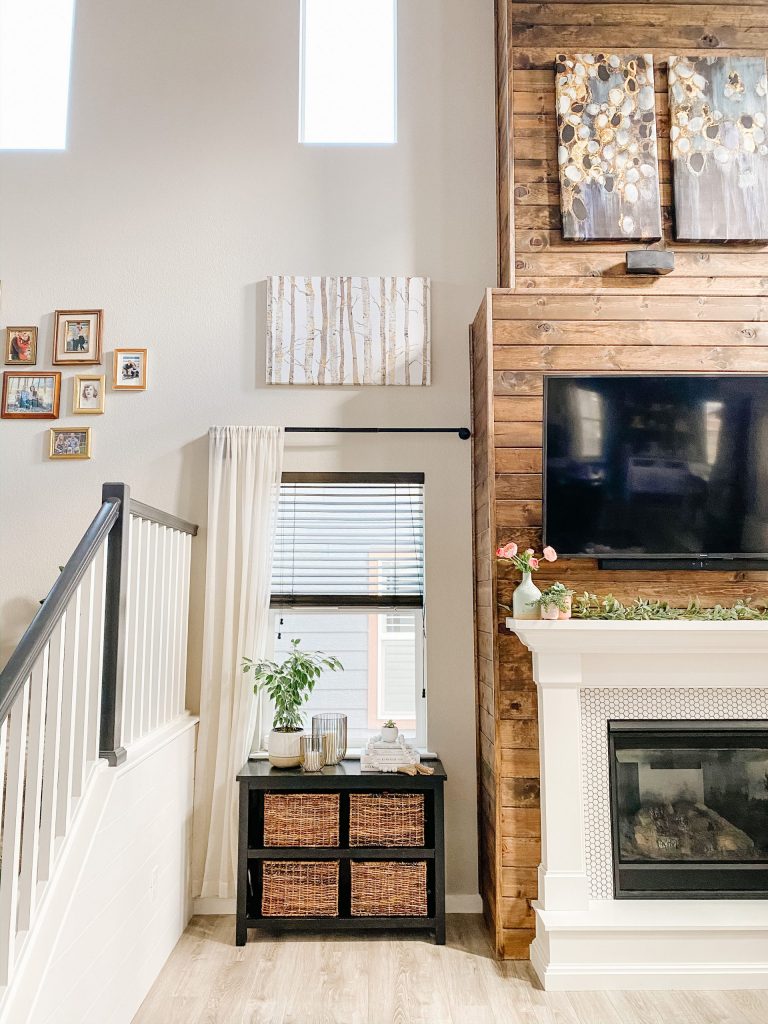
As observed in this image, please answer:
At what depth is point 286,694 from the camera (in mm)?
3234

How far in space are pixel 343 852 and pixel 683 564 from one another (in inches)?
70.8

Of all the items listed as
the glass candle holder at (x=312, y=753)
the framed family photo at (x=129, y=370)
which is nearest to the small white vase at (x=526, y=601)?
the glass candle holder at (x=312, y=753)

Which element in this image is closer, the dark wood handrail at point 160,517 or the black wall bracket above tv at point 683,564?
the dark wood handrail at point 160,517

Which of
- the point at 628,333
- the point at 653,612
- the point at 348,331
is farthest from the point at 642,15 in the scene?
the point at 653,612

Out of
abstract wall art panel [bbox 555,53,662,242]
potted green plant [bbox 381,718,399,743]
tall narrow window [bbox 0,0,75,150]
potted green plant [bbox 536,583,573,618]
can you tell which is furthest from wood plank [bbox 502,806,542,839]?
tall narrow window [bbox 0,0,75,150]

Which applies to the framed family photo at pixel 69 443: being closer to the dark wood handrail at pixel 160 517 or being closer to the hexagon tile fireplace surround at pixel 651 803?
the dark wood handrail at pixel 160 517

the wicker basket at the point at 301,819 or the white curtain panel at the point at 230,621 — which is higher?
the white curtain panel at the point at 230,621

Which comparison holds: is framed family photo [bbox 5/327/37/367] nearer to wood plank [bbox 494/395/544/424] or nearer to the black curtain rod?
the black curtain rod

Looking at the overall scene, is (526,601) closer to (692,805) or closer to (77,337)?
(692,805)

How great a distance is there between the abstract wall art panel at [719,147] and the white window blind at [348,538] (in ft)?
5.83

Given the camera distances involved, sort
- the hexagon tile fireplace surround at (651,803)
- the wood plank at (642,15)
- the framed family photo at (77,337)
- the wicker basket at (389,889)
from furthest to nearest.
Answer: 1. the framed family photo at (77,337)
2. the wood plank at (642,15)
3. the wicker basket at (389,889)
4. the hexagon tile fireplace surround at (651,803)

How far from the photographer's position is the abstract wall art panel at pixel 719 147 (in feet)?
11.1

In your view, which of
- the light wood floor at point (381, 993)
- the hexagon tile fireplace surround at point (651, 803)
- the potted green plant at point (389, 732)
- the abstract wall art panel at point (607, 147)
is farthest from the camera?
the abstract wall art panel at point (607, 147)

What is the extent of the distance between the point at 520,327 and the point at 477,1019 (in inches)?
101
